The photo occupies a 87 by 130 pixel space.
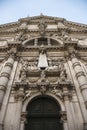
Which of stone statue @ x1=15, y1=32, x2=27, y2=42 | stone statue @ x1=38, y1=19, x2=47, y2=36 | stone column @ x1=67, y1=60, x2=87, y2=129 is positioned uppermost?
stone statue @ x1=38, y1=19, x2=47, y2=36

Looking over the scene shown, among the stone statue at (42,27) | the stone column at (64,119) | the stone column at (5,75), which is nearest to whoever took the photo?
the stone column at (64,119)

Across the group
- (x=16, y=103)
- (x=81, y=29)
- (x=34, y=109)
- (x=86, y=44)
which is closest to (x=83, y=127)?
(x=34, y=109)

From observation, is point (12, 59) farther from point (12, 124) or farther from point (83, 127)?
point (83, 127)

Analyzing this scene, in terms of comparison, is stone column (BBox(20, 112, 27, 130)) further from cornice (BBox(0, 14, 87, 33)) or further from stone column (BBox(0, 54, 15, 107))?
cornice (BBox(0, 14, 87, 33))

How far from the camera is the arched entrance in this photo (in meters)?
9.13

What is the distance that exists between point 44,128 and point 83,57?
24.4ft

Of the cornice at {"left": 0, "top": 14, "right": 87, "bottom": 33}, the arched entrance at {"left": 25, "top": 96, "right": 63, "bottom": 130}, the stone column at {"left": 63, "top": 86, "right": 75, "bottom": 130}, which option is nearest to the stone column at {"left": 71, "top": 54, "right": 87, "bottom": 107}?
the stone column at {"left": 63, "top": 86, "right": 75, "bottom": 130}

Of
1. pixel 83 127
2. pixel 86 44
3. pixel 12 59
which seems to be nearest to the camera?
pixel 83 127

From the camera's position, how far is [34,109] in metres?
10.0

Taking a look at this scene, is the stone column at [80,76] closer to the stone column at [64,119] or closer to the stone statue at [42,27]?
the stone column at [64,119]

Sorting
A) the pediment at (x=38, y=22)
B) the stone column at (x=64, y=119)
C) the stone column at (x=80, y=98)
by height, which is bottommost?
the stone column at (x=64, y=119)

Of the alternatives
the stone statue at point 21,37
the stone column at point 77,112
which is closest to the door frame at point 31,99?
the stone column at point 77,112

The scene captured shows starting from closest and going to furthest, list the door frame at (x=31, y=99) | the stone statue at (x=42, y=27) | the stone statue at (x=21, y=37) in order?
the door frame at (x=31, y=99), the stone statue at (x=21, y=37), the stone statue at (x=42, y=27)

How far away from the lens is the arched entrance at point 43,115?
9.13 m
